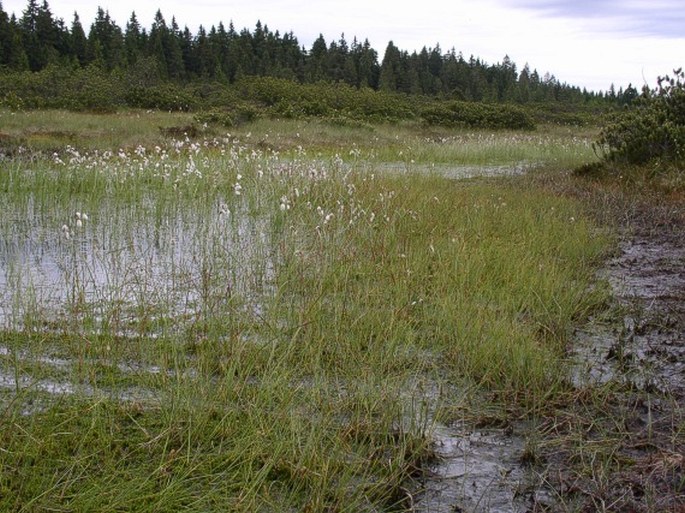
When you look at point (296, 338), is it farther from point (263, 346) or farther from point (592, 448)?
point (592, 448)

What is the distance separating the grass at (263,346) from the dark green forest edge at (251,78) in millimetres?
18794

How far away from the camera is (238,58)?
204 ft

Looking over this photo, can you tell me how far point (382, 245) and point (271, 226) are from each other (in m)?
1.63

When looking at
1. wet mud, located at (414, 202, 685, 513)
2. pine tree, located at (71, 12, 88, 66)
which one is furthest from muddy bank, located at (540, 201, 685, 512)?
pine tree, located at (71, 12, 88, 66)

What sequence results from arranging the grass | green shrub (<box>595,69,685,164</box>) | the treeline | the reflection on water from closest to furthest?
the grass
the reflection on water
green shrub (<box>595,69,685,164</box>)
the treeline

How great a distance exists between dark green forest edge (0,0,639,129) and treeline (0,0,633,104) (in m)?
0.11

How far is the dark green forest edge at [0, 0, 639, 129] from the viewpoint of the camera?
32812 mm

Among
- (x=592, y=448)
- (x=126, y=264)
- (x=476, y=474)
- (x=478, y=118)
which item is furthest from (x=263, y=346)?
(x=478, y=118)

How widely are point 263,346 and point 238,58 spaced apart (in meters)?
61.4

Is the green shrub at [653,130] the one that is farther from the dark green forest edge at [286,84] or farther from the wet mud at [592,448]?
the wet mud at [592,448]

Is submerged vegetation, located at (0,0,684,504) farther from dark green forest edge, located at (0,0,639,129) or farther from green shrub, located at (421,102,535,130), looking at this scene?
green shrub, located at (421,102,535,130)

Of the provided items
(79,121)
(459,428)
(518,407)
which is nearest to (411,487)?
(459,428)

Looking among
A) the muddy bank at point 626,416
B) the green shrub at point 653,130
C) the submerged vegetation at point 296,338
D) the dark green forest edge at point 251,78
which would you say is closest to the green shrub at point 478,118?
the dark green forest edge at point 251,78

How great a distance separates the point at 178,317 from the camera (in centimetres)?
483
